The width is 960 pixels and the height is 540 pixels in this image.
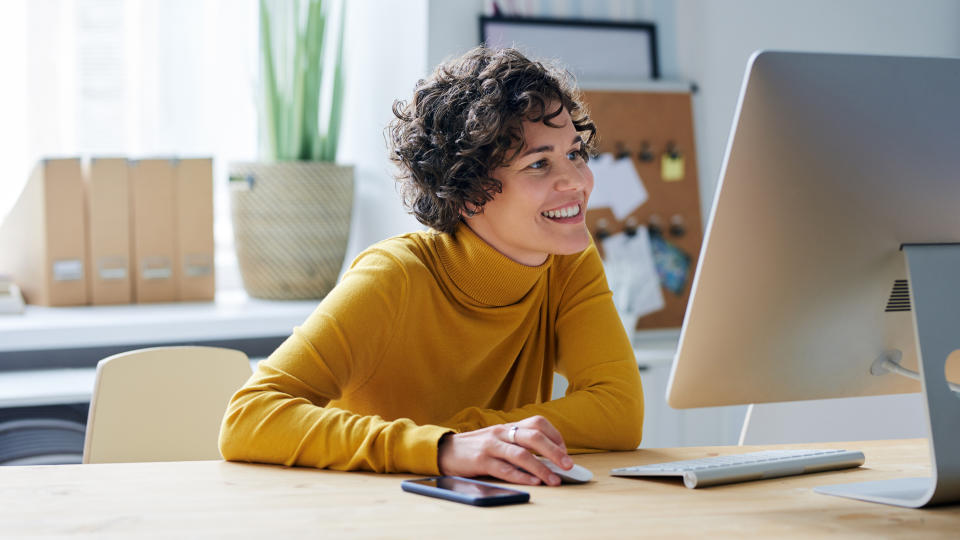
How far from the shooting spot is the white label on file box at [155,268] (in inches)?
106

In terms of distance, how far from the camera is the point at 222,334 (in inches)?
98.7

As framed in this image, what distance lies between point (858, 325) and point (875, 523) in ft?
0.70

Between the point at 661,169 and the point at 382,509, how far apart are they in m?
2.14

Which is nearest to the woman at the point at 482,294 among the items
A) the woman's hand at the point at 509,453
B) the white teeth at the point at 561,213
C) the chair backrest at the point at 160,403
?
the white teeth at the point at 561,213

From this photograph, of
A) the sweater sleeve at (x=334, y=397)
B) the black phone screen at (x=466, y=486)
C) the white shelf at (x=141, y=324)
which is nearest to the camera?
the black phone screen at (x=466, y=486)

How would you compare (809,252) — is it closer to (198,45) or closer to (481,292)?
(481,292)

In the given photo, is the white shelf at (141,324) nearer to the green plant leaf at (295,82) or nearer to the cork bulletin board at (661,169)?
the green plant leaf at (295,82)

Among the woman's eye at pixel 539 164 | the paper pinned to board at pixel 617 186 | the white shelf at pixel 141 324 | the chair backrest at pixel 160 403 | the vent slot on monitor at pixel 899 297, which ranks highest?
the woman's eye at pixel 539 164

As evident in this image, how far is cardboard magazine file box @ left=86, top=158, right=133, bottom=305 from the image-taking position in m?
2.61

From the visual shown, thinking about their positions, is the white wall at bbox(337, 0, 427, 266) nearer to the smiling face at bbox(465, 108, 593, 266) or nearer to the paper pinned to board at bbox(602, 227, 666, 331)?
the paper pinned to board at bbox(602, 227, 666, 331)

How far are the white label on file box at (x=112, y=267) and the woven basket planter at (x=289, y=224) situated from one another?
319 mm

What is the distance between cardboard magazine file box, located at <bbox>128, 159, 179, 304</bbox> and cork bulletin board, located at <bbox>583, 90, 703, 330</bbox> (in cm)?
117

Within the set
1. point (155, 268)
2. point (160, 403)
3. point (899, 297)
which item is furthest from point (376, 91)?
point (899, 297)

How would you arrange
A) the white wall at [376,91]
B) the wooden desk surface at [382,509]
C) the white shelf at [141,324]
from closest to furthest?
the wooden desk surface at [382,509] → the white shelf at [141,324] → the white wall at [376,91]
